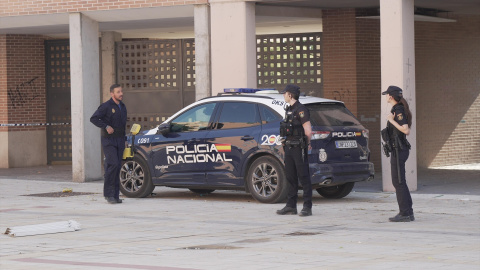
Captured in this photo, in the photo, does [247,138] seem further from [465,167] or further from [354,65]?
[465,167]

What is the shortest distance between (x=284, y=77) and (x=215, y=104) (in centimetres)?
700

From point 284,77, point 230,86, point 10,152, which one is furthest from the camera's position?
point 10,152

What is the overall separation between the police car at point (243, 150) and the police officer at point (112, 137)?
37cm

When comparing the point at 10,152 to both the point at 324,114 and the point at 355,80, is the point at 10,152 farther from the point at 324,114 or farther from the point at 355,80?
the point at 324,114

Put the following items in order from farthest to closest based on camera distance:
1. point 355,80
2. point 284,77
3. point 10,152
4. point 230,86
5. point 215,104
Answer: point 10,152
point 284,77
point 355,80
point 230,86
point 215,104

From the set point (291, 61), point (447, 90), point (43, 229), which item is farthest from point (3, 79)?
point (43, 229)

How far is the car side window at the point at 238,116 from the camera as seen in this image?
48.6ft

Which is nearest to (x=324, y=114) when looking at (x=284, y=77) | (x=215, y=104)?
(x=215, y=104)

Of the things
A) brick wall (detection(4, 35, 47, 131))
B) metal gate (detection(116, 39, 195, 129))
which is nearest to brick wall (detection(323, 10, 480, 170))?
metal gate (detection(116, 39, 195, 129))

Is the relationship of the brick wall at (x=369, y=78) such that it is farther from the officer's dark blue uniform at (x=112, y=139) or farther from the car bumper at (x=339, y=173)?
the officer's dark blue uniform at (x=112, y=139)

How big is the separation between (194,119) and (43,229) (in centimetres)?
467

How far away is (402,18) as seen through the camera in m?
16.1

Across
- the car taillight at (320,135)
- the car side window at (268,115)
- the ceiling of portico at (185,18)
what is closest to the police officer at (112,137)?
the car side window at (268,115)

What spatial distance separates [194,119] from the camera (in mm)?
15547
